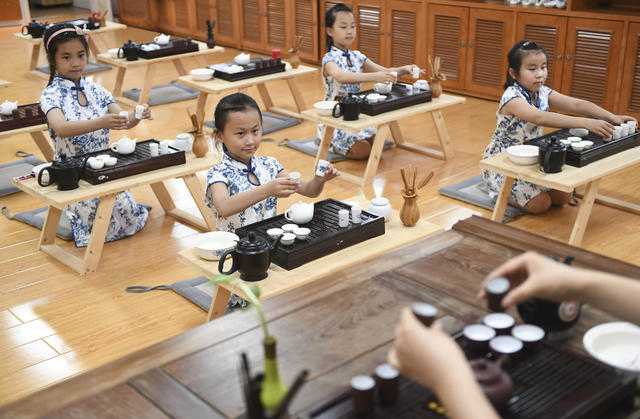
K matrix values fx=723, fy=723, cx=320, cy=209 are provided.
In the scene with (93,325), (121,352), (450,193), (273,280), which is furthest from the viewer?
(450,193)

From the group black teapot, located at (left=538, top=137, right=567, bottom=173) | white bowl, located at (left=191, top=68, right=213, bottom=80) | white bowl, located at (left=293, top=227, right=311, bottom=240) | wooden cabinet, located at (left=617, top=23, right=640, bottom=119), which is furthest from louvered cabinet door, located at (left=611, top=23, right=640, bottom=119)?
white bowl, located at (left=293, top=227, right=311, bottom=240)

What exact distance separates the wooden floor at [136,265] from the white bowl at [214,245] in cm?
55

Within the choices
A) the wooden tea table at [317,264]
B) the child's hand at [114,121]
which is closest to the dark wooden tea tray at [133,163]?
the child's hand at [114,121]

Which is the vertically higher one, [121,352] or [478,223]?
[478,223]

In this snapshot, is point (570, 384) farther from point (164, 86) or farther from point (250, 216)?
point (164, 86)

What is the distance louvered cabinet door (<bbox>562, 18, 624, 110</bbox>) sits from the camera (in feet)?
17.3

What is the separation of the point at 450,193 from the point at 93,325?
87.4 inches

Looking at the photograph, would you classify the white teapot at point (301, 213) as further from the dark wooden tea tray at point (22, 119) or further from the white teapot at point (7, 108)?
the white teapot at point (7, 108)

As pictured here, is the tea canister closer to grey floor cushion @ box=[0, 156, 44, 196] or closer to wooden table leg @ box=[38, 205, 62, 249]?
wooden table leg @ box=[38, 205, 62, 249]

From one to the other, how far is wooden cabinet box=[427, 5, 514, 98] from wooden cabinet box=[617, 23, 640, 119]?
3.20ft

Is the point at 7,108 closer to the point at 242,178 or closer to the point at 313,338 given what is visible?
the point at 242,178

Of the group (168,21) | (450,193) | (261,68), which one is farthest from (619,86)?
(168,21)

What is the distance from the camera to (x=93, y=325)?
3094 millimetres

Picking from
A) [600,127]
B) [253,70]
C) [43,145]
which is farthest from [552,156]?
[43,145]
